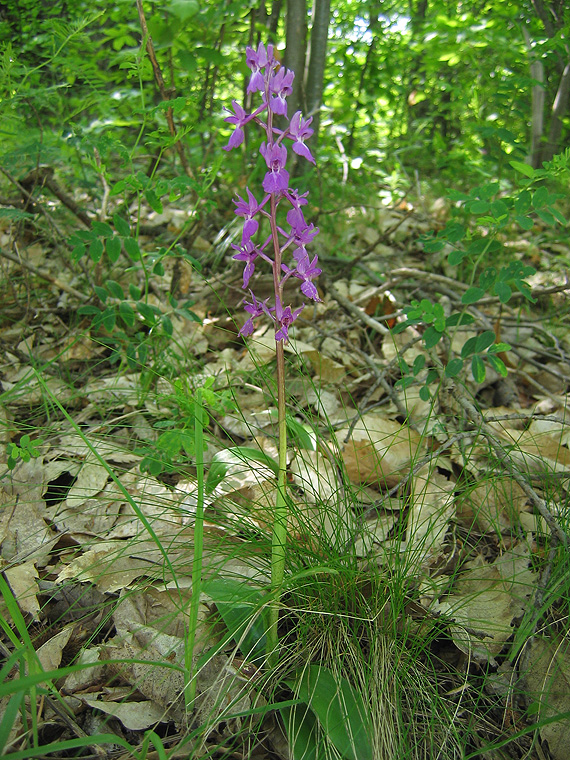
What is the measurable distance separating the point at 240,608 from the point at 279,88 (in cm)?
133

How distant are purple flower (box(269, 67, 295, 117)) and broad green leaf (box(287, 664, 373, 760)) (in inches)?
53.9

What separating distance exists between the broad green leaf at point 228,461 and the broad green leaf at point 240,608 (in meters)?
0.31

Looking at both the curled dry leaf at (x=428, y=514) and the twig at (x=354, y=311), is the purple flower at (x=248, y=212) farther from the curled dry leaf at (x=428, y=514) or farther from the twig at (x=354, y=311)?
the twig at (x=354, y=311)

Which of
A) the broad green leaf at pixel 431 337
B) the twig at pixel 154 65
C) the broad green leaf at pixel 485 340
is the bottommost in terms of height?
the broad green leaf at pixel 485 340

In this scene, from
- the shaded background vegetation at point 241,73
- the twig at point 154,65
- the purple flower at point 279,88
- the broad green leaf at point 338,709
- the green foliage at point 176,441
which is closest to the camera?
the broad green leaf at point 338,709

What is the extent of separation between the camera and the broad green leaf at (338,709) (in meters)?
1.22

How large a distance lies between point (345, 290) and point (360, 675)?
8.05 ft

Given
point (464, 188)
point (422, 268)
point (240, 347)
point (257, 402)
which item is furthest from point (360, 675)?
point (464, 188)

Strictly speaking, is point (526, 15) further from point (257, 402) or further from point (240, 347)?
point (257, 402)

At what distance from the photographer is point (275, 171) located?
1325 millimetres

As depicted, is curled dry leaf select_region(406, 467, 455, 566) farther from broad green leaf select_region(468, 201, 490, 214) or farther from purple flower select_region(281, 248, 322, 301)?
broad green leaf select_region(468, 201, 490, 214)

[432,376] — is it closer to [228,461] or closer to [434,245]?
[434,245]

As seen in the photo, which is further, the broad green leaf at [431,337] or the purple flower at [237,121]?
the broad green leaf at [431,337]

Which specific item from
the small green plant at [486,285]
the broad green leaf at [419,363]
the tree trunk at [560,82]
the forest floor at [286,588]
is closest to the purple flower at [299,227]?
the forest floor at [286,588]
